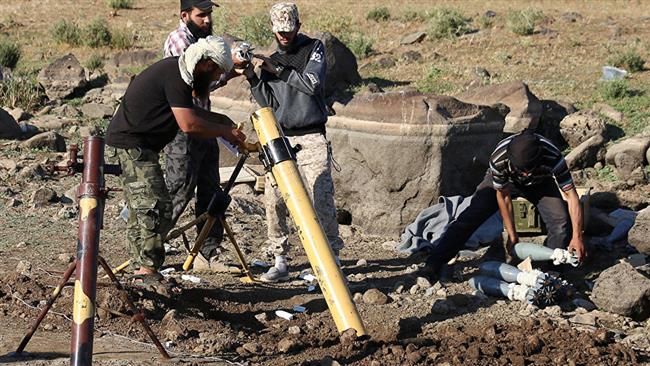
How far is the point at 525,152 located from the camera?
7.78 meters

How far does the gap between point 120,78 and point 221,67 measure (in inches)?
400

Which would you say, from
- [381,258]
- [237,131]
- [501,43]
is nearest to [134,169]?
[237,131]

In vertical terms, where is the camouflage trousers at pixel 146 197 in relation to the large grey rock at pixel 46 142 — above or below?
above

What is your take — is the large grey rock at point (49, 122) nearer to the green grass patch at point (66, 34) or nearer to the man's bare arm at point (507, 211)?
the man's bare arm at point (507, 211)

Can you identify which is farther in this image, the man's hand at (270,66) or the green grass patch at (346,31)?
the green grass patch at (346,31)

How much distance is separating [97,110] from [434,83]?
171 inches

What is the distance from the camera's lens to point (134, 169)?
22.3 ft

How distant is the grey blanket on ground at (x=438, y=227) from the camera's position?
9070 millimetres

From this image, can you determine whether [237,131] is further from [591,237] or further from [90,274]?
[591,237]

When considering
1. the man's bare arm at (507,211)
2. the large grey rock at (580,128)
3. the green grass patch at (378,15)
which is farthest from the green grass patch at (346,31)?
the man's bare arm at (507,211)

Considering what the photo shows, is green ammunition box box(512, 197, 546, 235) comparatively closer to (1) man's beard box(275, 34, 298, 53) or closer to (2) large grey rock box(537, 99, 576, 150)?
(1) man's beard box(275, 34, 298, 53)

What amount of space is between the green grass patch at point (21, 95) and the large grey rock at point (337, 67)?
3.63 m

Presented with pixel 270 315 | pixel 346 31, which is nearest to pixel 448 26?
pixel 346 31

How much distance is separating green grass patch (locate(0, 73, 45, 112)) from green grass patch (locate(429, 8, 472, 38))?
6.70m
